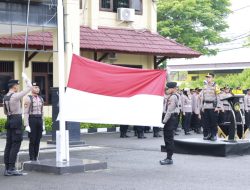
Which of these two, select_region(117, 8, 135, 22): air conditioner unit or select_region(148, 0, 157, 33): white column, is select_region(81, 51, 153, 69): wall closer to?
select_region(148, 0, 157, 33): white column

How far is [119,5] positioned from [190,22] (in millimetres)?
9955

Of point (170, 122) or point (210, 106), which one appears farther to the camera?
point (210, 106)

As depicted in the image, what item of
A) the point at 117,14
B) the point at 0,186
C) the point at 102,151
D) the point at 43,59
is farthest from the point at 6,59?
the point at 0,186

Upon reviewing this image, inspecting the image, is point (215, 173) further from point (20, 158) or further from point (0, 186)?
point (20, 158)

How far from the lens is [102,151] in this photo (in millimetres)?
16969

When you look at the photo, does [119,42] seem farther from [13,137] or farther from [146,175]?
[146,175]

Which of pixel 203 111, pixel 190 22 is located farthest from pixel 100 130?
pixel 190 22

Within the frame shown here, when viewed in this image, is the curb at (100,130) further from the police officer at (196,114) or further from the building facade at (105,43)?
the police officer at (196,114)

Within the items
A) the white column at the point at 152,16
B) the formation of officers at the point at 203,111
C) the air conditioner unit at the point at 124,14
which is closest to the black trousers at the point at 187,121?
the formation of officers at the point at 203,111

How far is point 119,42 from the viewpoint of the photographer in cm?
2541

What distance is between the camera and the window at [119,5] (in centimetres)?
2684

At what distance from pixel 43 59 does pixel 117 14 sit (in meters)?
4.57

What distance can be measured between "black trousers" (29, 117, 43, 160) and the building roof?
862 cm

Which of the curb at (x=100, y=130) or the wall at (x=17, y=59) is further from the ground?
the wall at (x=17, y=59)
